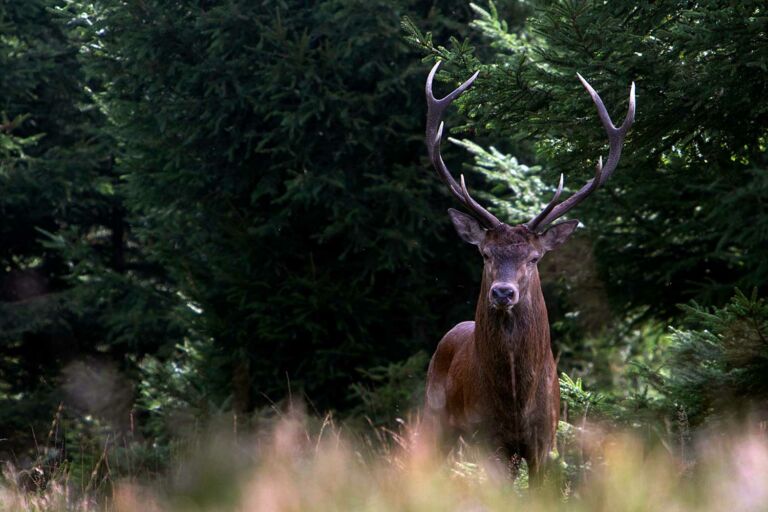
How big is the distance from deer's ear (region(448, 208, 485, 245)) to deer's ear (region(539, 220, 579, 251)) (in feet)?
1.12

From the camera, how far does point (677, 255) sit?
29.3 feet

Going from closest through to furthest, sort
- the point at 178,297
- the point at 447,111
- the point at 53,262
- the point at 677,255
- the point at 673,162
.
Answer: the point at 673,162, the point at 677,255, the point at 447,111, the point at 178,297, the point at 53,262

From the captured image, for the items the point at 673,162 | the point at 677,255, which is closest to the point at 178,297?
the point at 677,255

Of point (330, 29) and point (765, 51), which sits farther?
point (330, 29)

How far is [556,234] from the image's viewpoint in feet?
21.6

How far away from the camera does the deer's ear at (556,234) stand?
6.52 metres

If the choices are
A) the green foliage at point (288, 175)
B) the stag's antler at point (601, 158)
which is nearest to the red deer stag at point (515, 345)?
the stag's antler at point (601, 158)

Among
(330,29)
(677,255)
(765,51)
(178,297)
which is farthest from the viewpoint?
(178,297)

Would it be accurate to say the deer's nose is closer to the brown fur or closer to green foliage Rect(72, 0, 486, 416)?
the brown fur

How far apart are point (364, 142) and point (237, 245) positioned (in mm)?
1621

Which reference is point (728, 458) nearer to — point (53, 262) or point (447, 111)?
point (447, 111)

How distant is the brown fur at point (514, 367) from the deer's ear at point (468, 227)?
7.5 inches

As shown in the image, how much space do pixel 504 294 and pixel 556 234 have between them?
2.81ft

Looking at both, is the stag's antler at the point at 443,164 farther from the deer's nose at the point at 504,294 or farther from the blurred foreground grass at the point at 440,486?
the blurred foreground grass at the point at 440,486
